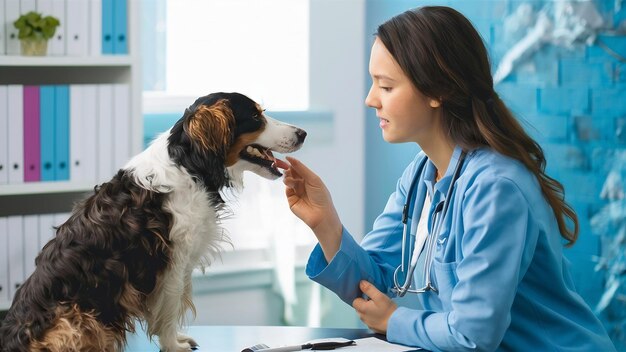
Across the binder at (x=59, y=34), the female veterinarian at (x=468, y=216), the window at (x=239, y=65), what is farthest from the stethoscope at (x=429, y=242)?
the window at (x=239, y=65)

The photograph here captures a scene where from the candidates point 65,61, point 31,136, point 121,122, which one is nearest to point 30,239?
point 31,136

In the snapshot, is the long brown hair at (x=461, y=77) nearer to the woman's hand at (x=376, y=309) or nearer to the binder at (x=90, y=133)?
the woman's hand at (x=376, y=309)

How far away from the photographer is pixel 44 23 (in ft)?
8.97

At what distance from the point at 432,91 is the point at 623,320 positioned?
1.78 meters

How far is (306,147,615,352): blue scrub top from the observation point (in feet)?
4.90

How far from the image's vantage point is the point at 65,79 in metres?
3.04

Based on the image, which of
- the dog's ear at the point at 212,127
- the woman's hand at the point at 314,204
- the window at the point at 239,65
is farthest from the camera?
the window at the point at 239,65

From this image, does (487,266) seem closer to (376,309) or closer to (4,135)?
(376,309)

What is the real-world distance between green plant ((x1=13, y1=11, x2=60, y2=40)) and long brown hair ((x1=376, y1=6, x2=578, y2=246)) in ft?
4.70

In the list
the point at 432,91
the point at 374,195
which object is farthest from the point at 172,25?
the point at 432,91

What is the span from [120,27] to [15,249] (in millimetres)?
777

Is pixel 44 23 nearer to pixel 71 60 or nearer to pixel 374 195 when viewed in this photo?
pixel 71 60

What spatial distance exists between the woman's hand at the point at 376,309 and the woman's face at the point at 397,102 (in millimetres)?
298

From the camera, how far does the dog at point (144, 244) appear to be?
4.78ft
